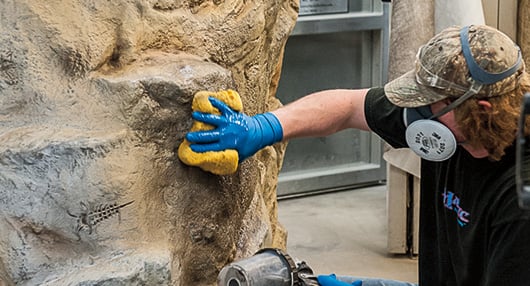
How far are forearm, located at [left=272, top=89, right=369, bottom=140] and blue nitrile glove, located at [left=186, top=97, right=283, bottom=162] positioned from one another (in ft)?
0.39

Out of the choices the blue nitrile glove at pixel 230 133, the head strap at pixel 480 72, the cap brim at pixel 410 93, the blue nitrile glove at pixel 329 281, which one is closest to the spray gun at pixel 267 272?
the blue nitrile glove at pixel 329 281

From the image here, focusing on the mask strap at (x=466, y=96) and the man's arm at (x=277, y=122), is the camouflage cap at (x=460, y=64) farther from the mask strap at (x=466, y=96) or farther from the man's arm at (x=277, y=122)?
the man's arm at (x=277, y=122)

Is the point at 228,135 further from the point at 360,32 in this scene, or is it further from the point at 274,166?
the point at 360,32

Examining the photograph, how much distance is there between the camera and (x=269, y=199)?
3.03m

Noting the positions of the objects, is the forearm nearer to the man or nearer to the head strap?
the man

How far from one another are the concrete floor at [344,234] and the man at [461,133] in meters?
2.02

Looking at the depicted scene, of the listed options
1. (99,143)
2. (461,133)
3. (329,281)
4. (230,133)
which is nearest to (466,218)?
(461,133)

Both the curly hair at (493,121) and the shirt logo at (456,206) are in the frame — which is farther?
the shirt logo at (456,206)

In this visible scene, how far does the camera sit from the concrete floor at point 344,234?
4262mm

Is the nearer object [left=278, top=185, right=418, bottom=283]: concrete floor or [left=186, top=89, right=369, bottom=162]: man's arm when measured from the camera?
[left=186, top=89, right=369, bottom=162]: man's arm

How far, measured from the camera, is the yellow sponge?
1.98m

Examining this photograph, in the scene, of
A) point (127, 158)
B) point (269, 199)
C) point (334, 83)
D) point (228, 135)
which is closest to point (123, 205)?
point (127, 158)

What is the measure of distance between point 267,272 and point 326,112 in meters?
0.46

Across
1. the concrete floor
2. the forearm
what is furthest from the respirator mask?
the concrete floor
